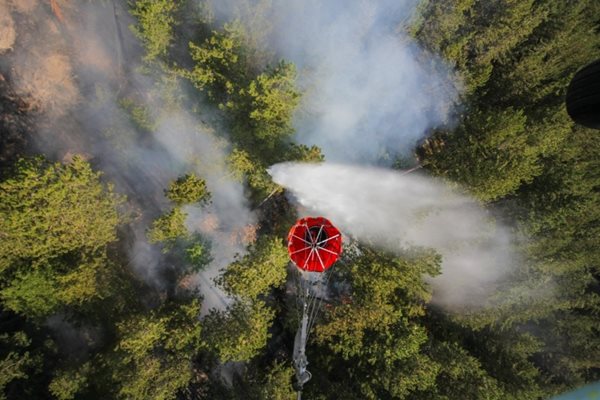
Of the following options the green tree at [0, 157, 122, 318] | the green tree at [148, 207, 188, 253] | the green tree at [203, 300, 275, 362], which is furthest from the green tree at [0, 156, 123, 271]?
the green tree at [203, 300, 275, 362]

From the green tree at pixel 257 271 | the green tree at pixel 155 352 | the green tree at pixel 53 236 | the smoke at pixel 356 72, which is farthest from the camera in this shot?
the smoke at pixel 356 72

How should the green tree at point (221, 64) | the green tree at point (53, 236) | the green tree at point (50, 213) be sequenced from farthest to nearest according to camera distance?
the green tree at point (221, 64), the green tree at point (53, 236), the green tree at point (50, 213)

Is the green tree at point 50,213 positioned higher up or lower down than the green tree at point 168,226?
lower down

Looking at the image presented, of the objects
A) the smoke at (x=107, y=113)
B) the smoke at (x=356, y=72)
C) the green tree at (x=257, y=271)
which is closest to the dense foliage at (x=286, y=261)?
the green tree at (x=257, y=271)

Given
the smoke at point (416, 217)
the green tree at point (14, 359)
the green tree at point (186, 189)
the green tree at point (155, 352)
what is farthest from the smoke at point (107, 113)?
the green tree at point (14, 359)

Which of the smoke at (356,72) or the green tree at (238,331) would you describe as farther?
the smoke at (356,72)

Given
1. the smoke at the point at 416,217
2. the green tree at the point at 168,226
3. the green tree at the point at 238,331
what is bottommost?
the green tree at the point at 238,331

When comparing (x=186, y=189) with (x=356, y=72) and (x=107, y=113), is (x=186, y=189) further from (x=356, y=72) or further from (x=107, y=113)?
(x=356, y=72)

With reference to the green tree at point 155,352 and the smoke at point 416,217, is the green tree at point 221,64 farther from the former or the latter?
the green tree at point 155,352

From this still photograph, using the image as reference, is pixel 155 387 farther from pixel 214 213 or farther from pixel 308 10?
pixel 308 10

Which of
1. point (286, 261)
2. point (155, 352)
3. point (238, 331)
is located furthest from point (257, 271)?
point (155, 352)
